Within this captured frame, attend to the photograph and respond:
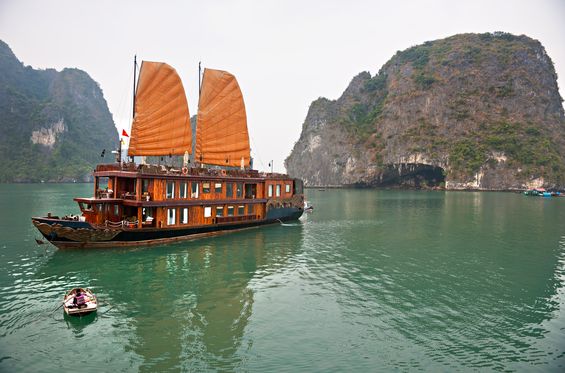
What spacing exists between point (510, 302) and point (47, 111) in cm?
21073

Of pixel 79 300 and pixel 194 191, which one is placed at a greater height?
pixel 194 191

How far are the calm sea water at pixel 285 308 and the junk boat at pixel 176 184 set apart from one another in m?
1.51

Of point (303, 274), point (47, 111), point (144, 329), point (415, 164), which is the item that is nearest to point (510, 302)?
point (303, 274)

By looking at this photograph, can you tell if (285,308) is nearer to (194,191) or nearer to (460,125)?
(194,191)

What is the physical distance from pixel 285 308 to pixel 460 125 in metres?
134

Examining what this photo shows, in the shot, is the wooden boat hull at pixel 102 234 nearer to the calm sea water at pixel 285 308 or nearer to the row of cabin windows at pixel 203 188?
the calm sea water at pixel 285 308

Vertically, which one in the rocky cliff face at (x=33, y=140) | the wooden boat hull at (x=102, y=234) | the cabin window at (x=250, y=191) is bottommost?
the wooden boat hull at (x=102, y=234)

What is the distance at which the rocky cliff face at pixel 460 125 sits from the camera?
118812 millimetres

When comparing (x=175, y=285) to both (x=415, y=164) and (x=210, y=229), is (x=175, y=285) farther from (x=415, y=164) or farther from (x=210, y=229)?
(x=415, y=164)

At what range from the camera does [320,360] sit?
33.9ft

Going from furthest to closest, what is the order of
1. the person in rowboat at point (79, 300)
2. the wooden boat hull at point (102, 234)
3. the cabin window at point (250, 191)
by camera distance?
1. the cabin window at point (250, 191)
2. the wooden boat hull at point (102, 234)
3. the person in rowboat at point (79, 300)

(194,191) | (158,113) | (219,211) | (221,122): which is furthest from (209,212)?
→ (221,122)

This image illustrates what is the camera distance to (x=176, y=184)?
25.5m

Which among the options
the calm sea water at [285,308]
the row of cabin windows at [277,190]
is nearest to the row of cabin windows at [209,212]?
the calm sea water at [285,308]
